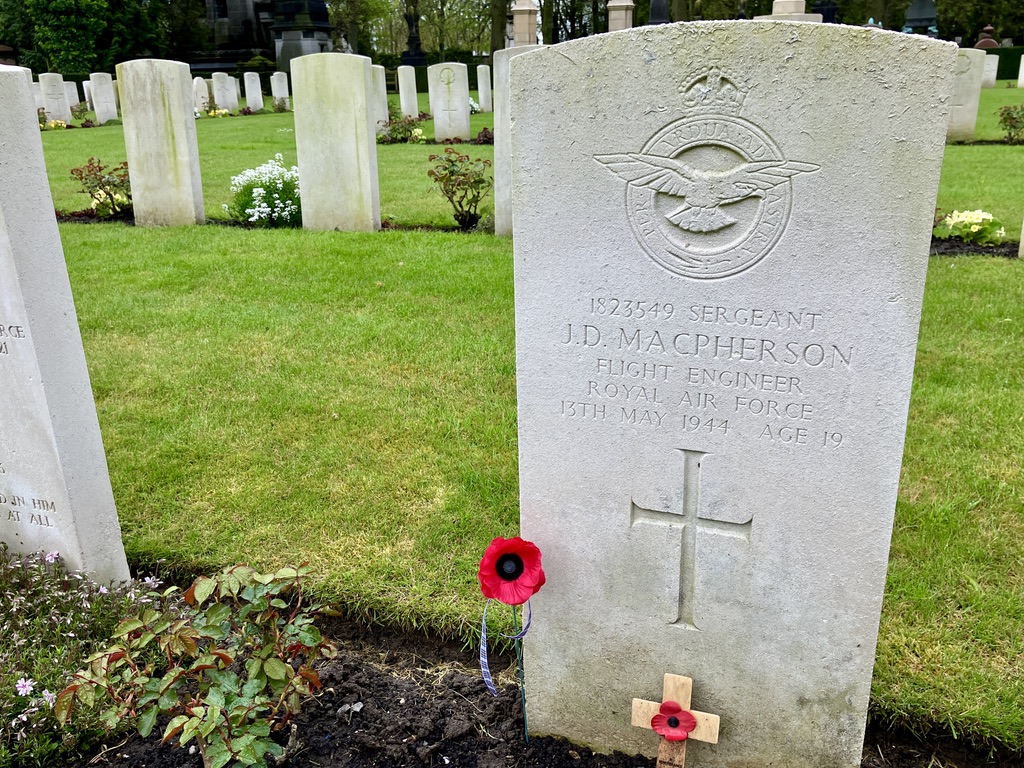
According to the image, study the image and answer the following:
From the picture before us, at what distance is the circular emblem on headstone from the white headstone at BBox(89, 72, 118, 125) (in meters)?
23.8

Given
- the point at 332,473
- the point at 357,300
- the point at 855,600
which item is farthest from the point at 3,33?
the point at 855,600

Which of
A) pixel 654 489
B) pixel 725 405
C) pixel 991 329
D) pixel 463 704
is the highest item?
pixel 725 405

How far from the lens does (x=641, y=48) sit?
1.85 meters

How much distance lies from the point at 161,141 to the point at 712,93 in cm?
816

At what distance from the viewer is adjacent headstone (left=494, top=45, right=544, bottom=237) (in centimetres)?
743

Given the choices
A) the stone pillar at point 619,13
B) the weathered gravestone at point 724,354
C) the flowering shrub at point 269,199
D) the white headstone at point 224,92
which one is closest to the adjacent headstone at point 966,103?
the stone pillar at point 619,13

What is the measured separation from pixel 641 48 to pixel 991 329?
431 cm

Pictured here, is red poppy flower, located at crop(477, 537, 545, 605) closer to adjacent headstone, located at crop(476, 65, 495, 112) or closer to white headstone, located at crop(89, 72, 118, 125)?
adjacent headstone, located at crop(476, 65, 495, 112)

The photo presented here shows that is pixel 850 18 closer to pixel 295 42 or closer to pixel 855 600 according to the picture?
pixel 295 42

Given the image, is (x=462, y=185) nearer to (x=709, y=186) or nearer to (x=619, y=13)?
(x=709, y=186)

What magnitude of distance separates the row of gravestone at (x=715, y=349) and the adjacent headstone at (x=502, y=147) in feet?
17.2

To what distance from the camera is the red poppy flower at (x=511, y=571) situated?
2209 millimetres

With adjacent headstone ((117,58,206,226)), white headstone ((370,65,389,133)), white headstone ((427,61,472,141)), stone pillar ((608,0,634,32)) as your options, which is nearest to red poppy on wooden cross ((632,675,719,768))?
adjacent headstone ((117,58,206,226))

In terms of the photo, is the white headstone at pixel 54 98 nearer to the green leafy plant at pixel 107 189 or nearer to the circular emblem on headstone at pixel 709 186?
the green leafy plant at pixel 107 189
